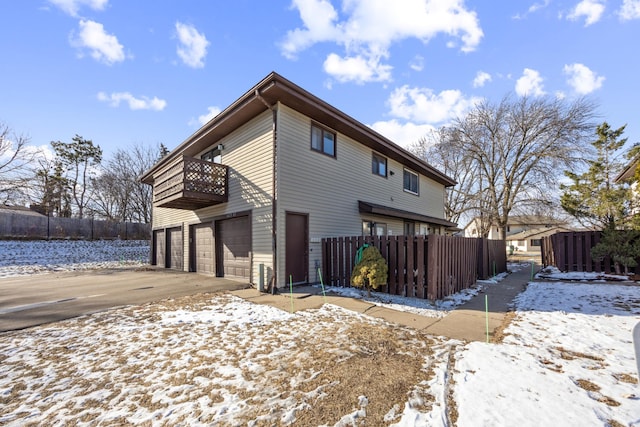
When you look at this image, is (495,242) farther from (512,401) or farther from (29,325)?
(29,325)

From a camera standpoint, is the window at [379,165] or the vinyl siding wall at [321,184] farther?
the window at [379,165]

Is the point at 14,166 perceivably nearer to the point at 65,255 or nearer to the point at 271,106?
the point at 65,255

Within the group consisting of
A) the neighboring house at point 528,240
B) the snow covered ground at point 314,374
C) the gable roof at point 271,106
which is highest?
the gable roof at point 271,106

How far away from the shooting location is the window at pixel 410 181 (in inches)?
581

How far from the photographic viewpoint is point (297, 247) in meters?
8.43

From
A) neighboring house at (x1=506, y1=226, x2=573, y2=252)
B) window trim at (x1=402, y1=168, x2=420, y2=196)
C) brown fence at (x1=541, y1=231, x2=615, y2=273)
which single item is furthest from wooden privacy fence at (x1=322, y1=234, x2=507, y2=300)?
neighboring house at (x1=506, y1=226, x2=573, y2=252)

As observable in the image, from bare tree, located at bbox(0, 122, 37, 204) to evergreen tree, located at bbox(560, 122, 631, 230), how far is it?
3328 centimetres

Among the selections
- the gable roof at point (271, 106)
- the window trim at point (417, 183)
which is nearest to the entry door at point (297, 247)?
the gable roof at point (271, 106)

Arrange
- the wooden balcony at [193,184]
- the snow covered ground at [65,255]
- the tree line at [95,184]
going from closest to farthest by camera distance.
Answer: the wooden balcony at [193,184]
the snow covered ground at [65,255]
the tree line at [95,184]

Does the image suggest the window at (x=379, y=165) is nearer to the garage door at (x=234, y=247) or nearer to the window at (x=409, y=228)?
the window at (x=409, y=228)

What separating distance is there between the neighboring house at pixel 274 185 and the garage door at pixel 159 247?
2.40 metres

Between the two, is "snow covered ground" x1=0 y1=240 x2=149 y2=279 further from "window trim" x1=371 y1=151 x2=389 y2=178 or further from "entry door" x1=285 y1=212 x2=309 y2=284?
"window trim" x1=371 y1=151 x2=389 y2=178

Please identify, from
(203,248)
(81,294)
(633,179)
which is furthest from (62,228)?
(633,179)

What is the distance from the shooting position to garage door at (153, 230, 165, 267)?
14.4 m
